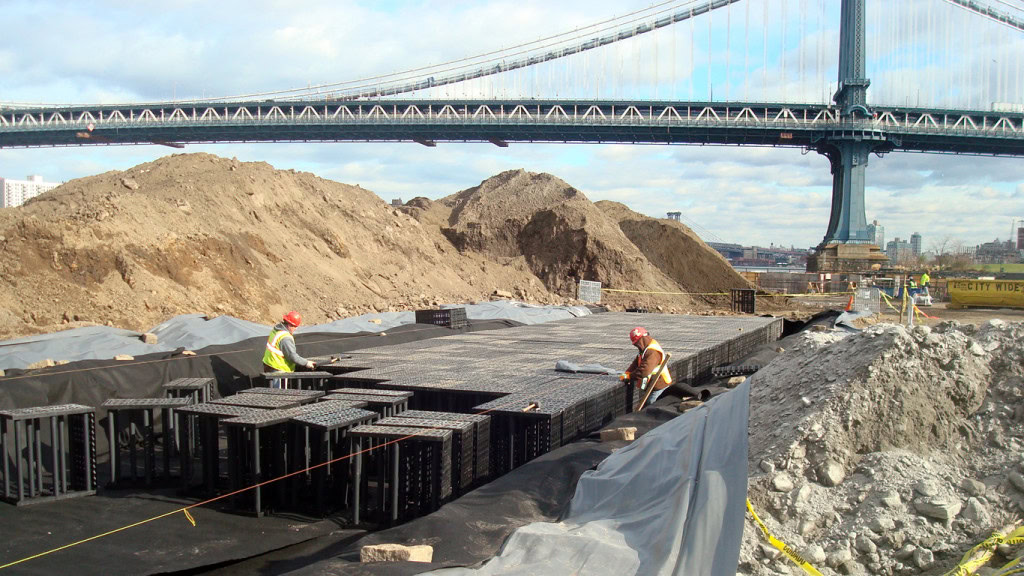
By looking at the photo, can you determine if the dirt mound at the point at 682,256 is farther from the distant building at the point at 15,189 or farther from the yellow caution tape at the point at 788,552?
the distant building at the point at 15,189

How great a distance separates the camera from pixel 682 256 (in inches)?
1738

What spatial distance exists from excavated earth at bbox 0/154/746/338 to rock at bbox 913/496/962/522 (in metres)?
15.4

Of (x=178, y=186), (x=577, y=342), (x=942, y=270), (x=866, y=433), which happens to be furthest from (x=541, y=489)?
(x=942, y=270)

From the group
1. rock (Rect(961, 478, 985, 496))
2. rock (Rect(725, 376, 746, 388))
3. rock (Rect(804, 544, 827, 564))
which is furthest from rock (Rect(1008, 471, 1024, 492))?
rock (Rect(725, 376, 746, 388))

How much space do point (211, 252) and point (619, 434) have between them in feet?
53.1

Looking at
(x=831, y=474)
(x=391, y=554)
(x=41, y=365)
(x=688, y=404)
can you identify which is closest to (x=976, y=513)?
(x=831, y=474)

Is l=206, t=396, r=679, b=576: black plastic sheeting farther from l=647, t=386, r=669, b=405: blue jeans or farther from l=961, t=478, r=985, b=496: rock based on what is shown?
l=647, t=386, r=669, b=405: blue jeans

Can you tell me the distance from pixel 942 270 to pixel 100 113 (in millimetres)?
67038

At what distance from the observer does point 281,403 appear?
274 inches

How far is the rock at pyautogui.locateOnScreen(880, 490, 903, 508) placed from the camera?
172 inches

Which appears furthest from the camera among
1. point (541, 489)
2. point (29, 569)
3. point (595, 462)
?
point (595, 462)

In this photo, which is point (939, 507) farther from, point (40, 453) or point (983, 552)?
point (40, 453)

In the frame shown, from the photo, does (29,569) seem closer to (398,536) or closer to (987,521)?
(398,536)

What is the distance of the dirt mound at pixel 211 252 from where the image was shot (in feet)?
52.9
